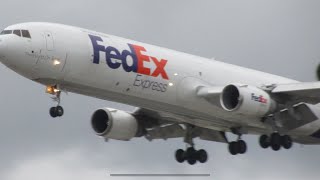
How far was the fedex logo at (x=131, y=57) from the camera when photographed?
64.7 m

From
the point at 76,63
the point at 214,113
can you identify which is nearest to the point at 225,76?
the point at 214,113

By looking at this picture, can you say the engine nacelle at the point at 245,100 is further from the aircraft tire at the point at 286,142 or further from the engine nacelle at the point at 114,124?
the engine nacelle at the point at 114,124

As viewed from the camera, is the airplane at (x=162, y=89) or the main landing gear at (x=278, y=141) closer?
the airplane at (x=162, y=89)

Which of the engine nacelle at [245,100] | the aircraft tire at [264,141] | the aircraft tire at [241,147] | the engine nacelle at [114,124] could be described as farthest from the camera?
the engine nacelle at [114,124]

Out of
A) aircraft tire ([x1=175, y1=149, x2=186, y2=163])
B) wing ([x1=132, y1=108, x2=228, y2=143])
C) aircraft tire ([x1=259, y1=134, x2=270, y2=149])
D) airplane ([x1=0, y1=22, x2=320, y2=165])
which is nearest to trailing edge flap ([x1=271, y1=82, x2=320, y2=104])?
airplane ([x1=0, y1=22, x2=320, y2=165])

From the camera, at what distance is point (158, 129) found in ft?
237

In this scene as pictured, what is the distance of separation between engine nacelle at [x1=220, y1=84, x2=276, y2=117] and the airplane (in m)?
0.05

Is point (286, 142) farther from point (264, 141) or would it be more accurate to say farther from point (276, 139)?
point (264, 141)

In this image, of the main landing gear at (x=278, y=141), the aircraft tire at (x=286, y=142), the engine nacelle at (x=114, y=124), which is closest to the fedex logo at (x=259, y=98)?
the main landing gear at (x=278, y=141)

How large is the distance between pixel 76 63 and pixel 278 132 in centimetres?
1084

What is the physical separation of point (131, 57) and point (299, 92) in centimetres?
843

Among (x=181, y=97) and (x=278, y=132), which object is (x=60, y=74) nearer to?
(x=181, y=97)

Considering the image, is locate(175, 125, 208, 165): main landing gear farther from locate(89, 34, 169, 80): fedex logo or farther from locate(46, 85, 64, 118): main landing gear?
locate(46, 85, 64, 118): main landing gear

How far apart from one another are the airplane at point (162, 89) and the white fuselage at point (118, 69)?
5cm
